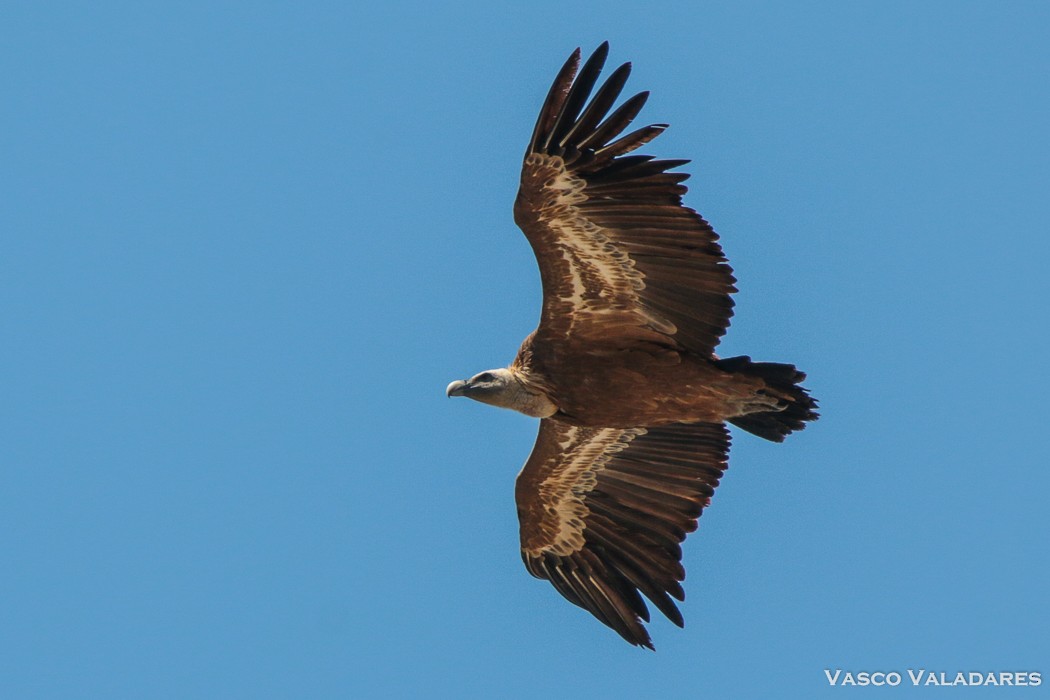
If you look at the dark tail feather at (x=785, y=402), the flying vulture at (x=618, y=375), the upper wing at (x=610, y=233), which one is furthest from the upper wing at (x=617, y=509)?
the upper wing at (x=610, y=233)

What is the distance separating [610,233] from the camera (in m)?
15.2

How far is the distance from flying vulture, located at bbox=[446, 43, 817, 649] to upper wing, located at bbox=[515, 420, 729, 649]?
0.01 m

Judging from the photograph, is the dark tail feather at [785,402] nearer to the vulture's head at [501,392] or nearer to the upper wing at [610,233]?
the upper wing at [610,233]

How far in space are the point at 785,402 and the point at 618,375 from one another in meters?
1.56

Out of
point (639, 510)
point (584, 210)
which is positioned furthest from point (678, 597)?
point (584, 210)

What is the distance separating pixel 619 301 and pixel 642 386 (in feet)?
2.76

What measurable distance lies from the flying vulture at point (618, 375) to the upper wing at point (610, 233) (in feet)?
0.04

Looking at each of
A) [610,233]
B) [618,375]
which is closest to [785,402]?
[618,375]

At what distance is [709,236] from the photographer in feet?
49.1

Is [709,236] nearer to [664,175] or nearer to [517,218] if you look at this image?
[664,175]

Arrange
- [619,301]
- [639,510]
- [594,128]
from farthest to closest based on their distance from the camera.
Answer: [639,510]
[619,301]
[594,128]

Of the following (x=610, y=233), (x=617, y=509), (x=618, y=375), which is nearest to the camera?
(x=610, y=233)

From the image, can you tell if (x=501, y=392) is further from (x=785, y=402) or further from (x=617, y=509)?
(x=785, y=402)

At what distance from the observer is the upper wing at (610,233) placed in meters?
14.6
